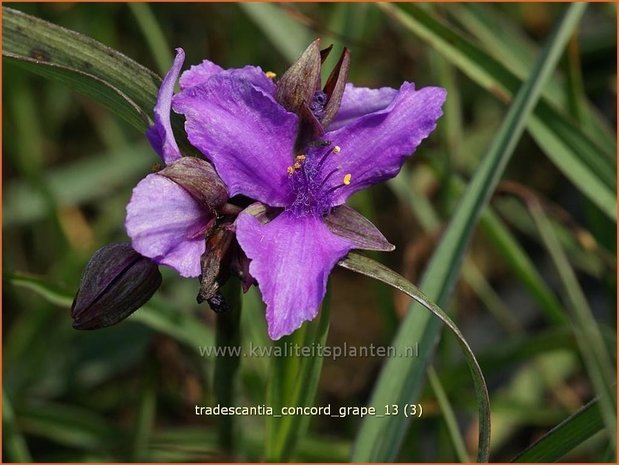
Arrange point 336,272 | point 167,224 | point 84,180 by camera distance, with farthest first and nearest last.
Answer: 1. point 336,272
2. point 84,180
3. point 167,224

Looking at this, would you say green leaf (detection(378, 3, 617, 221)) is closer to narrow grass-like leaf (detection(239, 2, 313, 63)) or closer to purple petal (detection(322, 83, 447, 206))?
narrow grass-like leaf (detection(239, 2, 313, 63))

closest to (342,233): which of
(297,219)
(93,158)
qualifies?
(297,219)

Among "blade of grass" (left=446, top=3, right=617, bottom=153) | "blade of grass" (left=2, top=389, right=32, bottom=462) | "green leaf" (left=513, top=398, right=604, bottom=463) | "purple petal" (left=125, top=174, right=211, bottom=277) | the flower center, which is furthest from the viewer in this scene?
"blade of grass" (left=446, top=3, right=617, bottom=153)

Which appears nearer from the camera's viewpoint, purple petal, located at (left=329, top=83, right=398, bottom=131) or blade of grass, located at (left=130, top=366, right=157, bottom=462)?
purple petal, located at (left=329, top=83, right=398, bottom=131)

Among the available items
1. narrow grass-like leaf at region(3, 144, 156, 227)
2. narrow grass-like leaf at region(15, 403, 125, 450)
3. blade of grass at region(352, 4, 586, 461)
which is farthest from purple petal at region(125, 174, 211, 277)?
narrow grass-like leaf at region(3, 144, 156, 227)

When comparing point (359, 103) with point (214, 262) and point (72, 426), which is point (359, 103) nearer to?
point (214, 262)

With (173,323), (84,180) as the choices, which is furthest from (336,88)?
(84,180)

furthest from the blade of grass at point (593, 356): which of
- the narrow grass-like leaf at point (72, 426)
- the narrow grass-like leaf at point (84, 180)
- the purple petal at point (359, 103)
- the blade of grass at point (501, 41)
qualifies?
the narrow grass-like leaf at point (84, 180)
